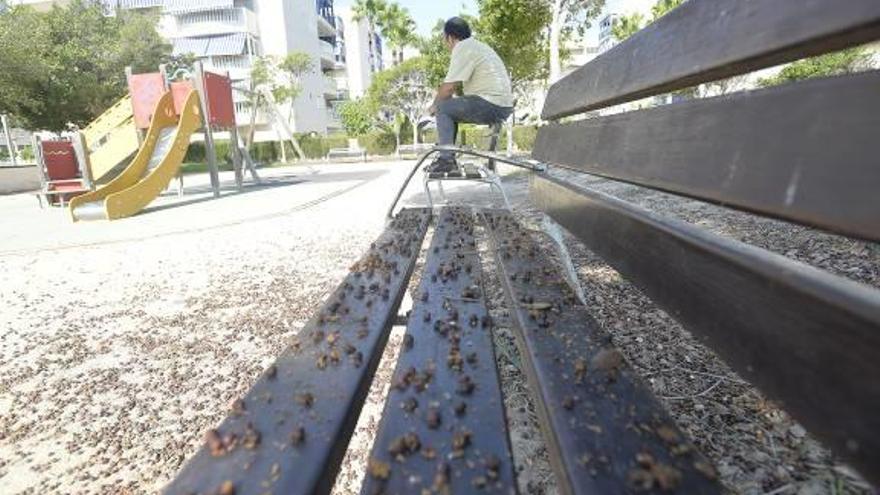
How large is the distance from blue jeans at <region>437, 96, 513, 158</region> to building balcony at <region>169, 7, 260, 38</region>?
50.6 m

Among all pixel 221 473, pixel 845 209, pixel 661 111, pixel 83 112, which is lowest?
pixel 221 473

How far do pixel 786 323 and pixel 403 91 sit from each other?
45737mm

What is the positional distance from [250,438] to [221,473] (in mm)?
67

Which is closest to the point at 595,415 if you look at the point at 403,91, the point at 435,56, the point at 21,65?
the point at 21,65

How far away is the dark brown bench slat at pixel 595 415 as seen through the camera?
2.19 feet

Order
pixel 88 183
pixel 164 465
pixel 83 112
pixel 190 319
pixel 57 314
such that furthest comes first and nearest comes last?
pixel 83 112
pixel 88 183
pixel 57 314
pixel 190 319
pixel 164 465

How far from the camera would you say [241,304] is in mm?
3146

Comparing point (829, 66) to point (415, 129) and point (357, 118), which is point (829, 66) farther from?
point (357, 118)

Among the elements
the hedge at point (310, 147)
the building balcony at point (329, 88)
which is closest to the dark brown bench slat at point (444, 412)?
the hedge at point (310, 147)

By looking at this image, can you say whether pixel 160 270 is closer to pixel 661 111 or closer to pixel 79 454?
pixel 79 454

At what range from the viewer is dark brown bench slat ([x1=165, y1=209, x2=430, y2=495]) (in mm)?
700

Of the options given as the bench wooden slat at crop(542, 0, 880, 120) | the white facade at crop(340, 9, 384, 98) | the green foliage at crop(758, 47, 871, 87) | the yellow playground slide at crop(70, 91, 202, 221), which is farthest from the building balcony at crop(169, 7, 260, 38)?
the bench wooden slat at crop(542, 0, 880, 120)

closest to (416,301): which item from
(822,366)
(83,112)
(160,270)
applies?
(822,366)

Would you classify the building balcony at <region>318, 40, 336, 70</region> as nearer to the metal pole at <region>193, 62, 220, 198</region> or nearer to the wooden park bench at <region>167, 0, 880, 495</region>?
the metal pole at <region>193, 62, 220, 198</region>
